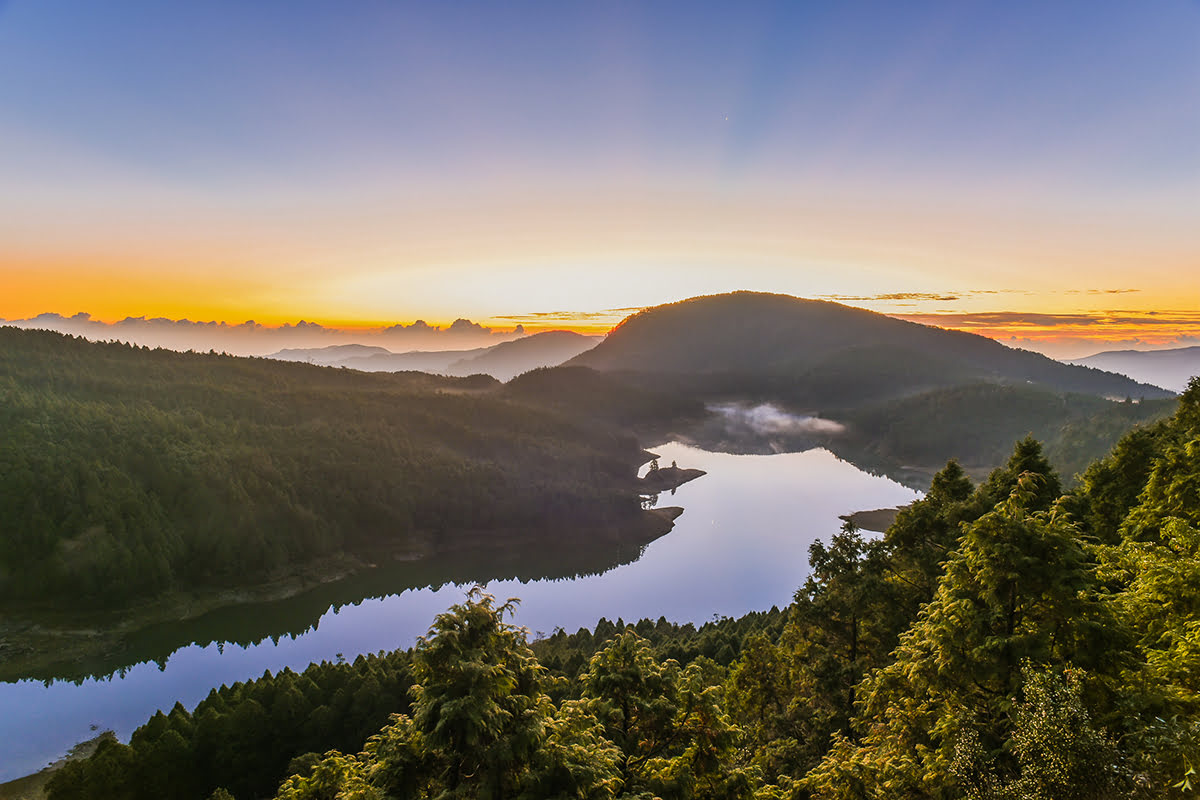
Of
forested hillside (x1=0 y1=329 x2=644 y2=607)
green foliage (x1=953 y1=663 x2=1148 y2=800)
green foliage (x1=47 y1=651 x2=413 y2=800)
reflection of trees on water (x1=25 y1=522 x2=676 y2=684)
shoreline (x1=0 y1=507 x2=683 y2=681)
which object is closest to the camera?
green foliage (x1=953 y1=663 x2=1148 y2=800)

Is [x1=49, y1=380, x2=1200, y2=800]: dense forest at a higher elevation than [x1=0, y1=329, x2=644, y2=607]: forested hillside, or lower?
higher

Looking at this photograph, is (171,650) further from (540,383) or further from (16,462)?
(540,383)

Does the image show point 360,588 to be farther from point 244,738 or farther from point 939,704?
point 939,704

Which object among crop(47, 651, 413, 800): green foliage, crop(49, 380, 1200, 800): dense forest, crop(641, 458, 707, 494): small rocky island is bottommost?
crop(641, 458, 707, 494): small rocky island

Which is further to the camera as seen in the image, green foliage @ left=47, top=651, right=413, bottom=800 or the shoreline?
the shoreline

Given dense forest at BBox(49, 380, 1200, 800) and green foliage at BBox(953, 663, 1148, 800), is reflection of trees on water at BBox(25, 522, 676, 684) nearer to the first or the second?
dense forest at BBox(49, 380, 1200, 800)

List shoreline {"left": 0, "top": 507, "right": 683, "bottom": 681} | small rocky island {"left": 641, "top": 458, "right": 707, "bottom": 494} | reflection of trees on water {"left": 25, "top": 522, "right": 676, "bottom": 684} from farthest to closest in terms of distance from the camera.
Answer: small rocky island {"left": 641, "top": 458, "right": 707, "bottom": 494}
reflection of trees on water {"left": 25, "top": 522, "right": 676, "bottom": 684}
shoreline {"left": 0, "top": 507, "right": 683, "bottom": 681}

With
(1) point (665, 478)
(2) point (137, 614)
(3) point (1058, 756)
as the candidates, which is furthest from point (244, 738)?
(1) point (665, 478)

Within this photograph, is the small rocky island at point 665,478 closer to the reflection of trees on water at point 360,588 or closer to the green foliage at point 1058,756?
the reflection of trees on water at point 360,588

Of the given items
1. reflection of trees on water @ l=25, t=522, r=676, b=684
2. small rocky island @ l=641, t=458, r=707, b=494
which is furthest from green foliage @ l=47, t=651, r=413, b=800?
small rocky island @ l=641, t=458, r=707, b=494
